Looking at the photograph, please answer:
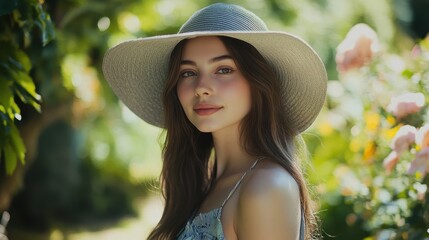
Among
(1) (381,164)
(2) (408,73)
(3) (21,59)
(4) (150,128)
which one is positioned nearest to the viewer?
(3) (21,59)

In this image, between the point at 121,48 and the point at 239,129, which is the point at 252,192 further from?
the point at 121,48

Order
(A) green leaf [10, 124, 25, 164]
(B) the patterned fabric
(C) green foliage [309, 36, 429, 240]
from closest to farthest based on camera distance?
(B) the patterned fabric → (A) green leaf [10, 124, 25, 164] → (C) green foliage [309, 36, 429, 240]

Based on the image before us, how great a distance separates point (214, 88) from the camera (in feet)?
7.79

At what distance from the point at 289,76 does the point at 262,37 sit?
0.27 m

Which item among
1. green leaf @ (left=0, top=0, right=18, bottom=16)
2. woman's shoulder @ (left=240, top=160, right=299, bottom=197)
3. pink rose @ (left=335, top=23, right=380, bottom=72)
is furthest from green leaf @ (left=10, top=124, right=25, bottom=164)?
pink rose @ (left=335, top=23, right=380, bottom=72)

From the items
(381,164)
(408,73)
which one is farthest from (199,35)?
(381,164)

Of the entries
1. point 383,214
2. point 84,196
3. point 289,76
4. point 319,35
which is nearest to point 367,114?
point 383,214

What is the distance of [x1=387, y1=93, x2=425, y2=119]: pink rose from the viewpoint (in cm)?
336

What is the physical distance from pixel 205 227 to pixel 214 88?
1.29ft

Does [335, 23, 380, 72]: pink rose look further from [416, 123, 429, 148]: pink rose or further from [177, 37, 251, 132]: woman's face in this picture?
[177, 37, 251, 132]: woman's face

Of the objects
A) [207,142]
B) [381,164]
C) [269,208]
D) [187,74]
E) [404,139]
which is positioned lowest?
[381,164]

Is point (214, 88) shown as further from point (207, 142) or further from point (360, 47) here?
point (360, 47)

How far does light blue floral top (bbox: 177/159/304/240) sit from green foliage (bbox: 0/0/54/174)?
619 millimetres

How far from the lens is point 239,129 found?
2.52 meters
